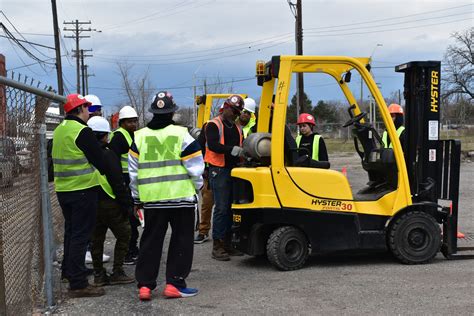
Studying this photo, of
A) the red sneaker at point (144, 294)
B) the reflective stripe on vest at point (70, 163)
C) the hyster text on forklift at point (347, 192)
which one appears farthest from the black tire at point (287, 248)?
the reflective stripe on vest at point (70, 163)

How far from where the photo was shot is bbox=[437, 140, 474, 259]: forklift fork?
19.6ft

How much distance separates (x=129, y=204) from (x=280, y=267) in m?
1.81

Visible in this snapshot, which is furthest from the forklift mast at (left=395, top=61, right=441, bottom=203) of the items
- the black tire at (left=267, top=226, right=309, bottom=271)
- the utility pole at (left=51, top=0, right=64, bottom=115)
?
the utility pole at (left=51, top=0, right=64, bottom=115)

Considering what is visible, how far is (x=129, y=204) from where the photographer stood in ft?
17.1

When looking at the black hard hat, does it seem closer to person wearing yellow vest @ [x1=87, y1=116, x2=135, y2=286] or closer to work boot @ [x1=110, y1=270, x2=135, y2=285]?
person wearing yellow vest @ [x1=87, y1=116, x2=135, y2=286]

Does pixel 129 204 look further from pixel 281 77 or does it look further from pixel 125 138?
pixel 281 77

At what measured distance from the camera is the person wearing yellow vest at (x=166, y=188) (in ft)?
15.7

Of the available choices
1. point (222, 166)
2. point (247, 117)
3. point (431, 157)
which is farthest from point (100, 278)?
point (431, 157)

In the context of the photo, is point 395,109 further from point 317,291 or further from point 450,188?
point 317,291

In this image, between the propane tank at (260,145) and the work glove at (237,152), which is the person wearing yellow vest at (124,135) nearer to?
the work glove at (237,152)

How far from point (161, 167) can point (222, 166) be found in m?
1.75

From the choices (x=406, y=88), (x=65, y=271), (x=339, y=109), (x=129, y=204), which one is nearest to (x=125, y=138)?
(x=129, y=204)

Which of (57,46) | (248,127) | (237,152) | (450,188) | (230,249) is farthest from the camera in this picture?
(57,46)

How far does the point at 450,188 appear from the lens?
6082mm
